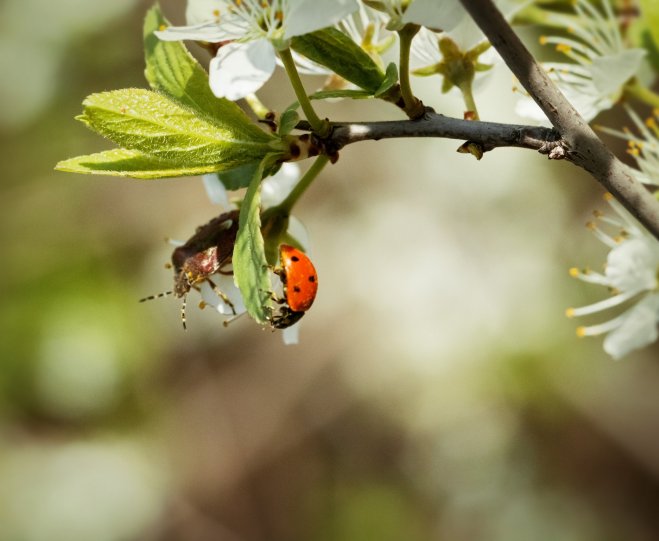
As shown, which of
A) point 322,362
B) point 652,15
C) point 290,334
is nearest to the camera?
point 290,334

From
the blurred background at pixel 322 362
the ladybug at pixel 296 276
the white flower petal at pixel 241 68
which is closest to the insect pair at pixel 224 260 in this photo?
the ladybug at pixel 296 276

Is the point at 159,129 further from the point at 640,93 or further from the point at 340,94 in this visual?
the point at 640,93

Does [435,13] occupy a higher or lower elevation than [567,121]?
higher

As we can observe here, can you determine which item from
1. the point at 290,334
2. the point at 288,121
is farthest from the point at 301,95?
the point at 290,334

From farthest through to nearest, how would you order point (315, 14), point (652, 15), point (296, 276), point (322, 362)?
point (322, 362), point (652, 15), point (296, 276), point (315, 14)

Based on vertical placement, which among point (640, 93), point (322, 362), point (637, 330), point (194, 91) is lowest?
point (322, 362)

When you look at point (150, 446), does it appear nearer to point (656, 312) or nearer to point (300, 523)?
point (300, 523)

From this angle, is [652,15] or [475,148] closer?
[475,148]
